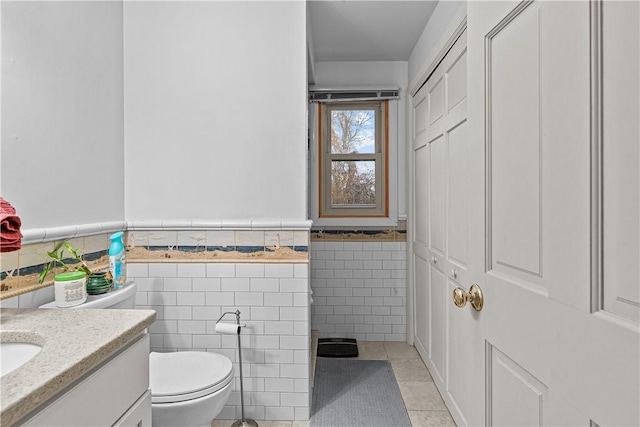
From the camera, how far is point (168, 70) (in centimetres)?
210

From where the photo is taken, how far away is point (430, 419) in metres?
2.12

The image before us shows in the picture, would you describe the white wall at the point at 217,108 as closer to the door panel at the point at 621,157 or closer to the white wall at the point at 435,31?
the white wall at the point at 435,31

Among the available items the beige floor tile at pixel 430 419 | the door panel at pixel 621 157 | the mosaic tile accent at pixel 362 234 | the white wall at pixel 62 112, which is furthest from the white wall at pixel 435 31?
the beige floor tile at pixel 430 419

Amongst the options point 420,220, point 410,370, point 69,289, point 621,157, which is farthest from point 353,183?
point 621,157

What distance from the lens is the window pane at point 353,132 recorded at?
342 centimetres

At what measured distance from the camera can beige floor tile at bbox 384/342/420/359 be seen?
3013 mm

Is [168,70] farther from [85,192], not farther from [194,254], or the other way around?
[194,254]

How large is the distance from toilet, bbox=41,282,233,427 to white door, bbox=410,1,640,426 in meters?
1.00

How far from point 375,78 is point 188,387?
9.19 feet

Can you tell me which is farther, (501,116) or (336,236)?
(336,236)

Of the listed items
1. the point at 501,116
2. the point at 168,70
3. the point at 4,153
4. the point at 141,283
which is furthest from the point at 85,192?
the point at 501,116

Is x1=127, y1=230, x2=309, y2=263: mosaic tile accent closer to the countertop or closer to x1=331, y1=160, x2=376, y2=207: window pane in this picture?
the countertop

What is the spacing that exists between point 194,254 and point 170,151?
1.89ft

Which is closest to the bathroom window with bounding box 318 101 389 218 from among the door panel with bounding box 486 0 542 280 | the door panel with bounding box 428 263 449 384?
the door panel with bounding box 428 263 449 384
